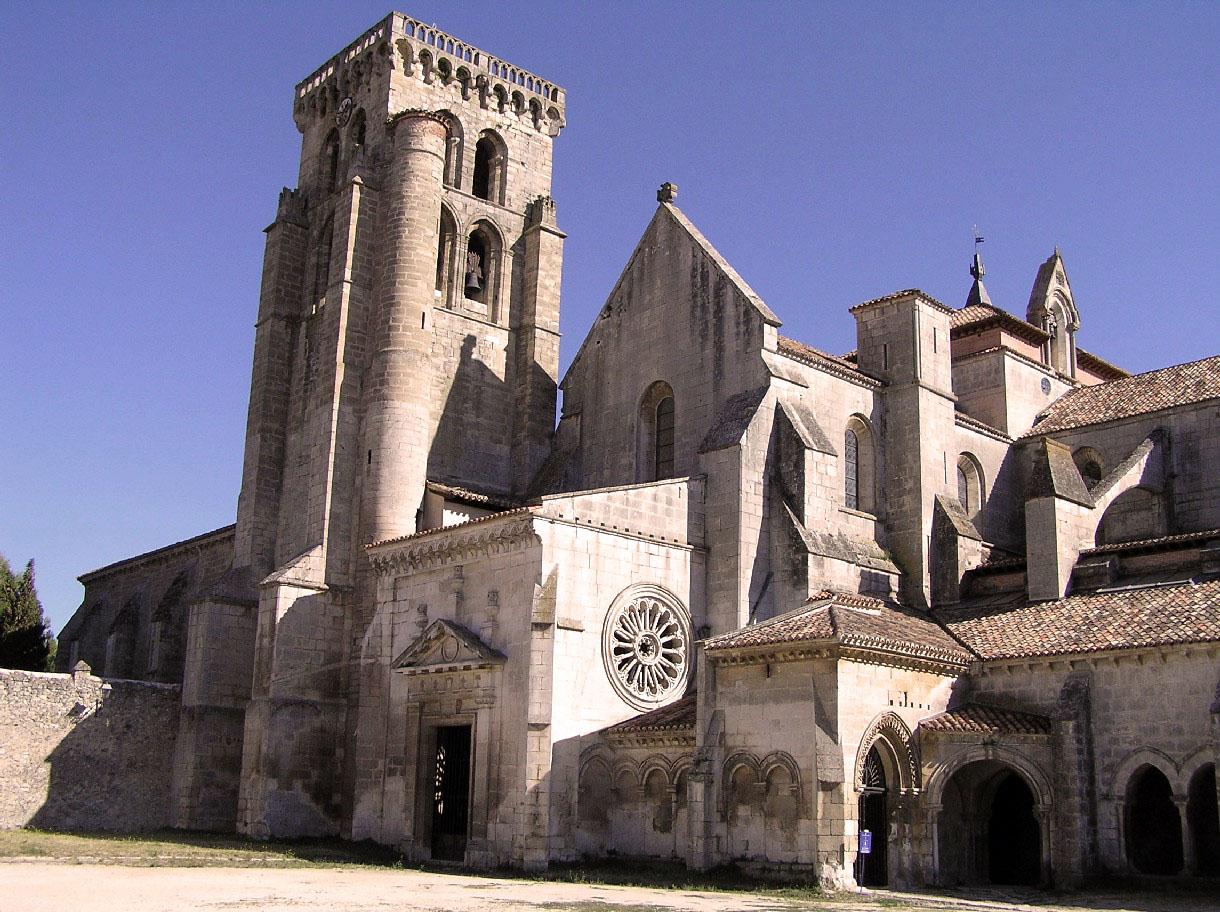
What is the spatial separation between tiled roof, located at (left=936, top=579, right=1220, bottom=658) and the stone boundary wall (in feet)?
67.9

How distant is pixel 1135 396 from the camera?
35719mm

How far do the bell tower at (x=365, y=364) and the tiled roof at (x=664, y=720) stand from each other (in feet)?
27.5

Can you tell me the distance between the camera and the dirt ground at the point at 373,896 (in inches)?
685

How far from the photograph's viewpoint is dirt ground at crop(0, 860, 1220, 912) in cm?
1739

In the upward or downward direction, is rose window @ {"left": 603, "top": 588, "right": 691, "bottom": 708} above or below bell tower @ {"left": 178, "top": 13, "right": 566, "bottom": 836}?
below

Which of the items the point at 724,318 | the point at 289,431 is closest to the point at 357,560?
the point at 289,431

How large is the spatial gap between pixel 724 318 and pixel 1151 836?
47.9 ft

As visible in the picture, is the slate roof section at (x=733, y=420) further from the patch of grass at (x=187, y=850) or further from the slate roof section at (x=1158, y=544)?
the patch of grass at (x=187, y=850)

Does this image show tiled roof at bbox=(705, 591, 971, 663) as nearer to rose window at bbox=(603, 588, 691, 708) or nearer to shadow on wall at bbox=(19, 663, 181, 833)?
rose window at bbox=(603, 588, 691, 708)

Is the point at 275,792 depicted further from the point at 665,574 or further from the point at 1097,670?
the point at 1097,670

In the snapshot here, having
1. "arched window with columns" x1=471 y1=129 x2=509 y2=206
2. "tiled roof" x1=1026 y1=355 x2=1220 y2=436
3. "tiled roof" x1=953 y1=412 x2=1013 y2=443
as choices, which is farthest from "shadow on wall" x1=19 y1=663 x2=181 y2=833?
"tiled roof" x1=1026 y1=355 x2=1220 y2=436

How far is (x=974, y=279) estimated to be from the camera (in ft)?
167

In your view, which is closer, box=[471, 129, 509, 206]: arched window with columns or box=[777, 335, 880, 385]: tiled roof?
box=[777, 335, 880, 385]: tiled roof

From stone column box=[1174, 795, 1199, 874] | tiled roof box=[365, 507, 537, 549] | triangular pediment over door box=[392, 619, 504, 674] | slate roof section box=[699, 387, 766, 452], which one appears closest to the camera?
stone column box=[1174, 795, 1199, 874]
